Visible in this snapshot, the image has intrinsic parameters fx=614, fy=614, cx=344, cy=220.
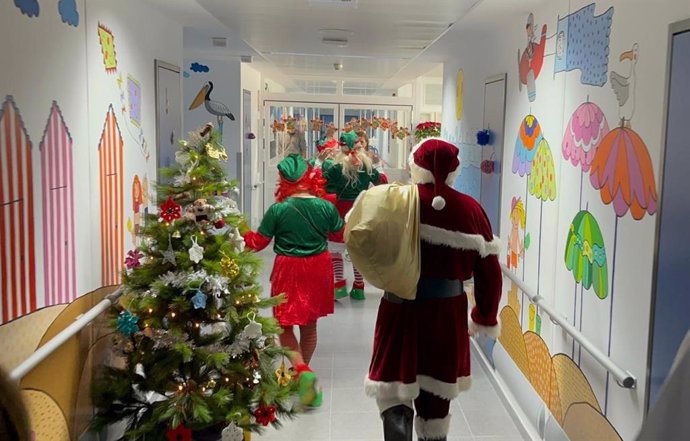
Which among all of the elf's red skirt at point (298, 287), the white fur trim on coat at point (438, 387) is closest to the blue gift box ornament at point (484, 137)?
the elf's red skirt at point (298, 287)

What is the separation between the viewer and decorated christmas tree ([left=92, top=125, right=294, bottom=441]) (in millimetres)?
2750

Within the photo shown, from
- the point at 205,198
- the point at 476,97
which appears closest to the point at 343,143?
the point at 476,97

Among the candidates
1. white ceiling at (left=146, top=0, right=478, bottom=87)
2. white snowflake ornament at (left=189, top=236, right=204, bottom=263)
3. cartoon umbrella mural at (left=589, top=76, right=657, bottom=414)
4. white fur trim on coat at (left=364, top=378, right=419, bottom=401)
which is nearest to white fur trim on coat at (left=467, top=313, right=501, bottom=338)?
white fur trim on coat at (left=364, top=378, right=419, bottom=401)

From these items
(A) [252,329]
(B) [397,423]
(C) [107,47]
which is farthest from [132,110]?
(B) [397,423]

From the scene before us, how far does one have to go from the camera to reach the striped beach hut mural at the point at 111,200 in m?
2.95

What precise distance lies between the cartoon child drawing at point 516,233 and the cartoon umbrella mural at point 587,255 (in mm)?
800

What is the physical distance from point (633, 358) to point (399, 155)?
7917mm

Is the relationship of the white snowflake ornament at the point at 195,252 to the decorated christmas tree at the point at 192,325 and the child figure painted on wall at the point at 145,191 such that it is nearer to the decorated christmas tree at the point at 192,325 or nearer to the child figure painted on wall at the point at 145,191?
the decorated christmas tree at the point at 192,325

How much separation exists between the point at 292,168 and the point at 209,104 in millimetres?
3772

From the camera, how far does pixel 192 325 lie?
2803mm

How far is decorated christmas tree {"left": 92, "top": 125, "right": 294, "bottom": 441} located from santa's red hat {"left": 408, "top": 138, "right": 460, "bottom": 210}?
2.97ft

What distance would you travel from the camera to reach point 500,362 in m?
4.21

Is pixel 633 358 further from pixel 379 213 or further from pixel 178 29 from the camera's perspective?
pixel 178 29

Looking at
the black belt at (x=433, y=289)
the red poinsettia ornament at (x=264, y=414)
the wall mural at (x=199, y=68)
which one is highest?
the wall mural at (x=199, y=68)
